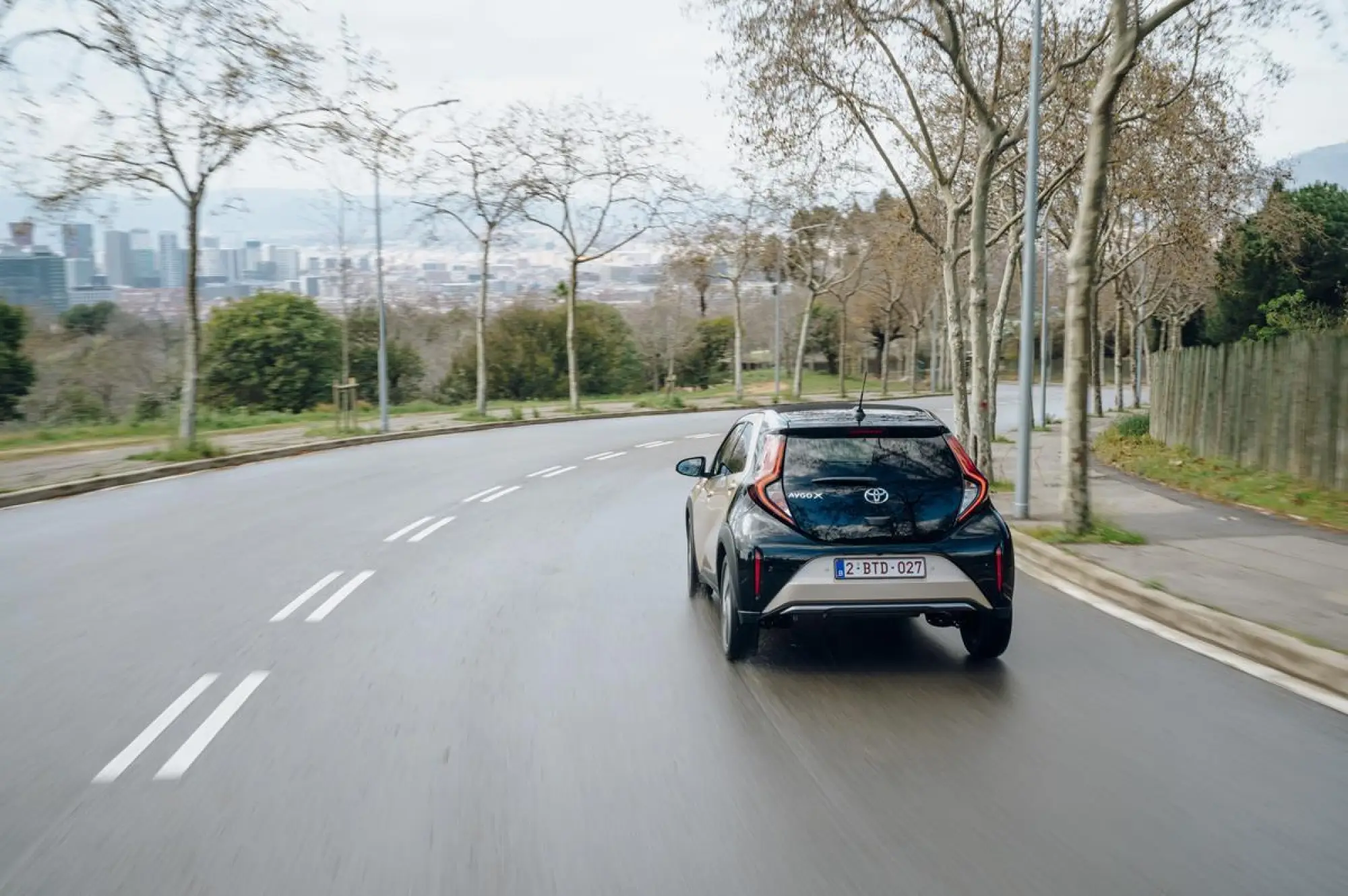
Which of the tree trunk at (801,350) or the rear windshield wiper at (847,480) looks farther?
the tree trunk at (801,350)

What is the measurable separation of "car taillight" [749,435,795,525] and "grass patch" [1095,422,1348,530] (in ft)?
29.1

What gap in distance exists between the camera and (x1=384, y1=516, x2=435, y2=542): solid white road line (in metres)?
13.1

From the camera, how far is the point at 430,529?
13.8 metres

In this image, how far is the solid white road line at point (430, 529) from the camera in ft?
42.8

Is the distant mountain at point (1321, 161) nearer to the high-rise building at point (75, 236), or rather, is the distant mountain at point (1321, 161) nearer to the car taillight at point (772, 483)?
the car taillight at point (772, 483)

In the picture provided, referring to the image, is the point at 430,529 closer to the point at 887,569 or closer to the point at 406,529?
the point at 406,529

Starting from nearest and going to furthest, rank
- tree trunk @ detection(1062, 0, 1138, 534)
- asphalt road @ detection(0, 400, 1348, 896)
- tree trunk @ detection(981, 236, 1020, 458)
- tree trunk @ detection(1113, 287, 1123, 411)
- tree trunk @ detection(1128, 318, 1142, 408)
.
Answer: asphalt road @ detection(0, 400, 1348, 896) < tree trunk @ detection(1062, 0, 1138, 534) < tree trunk @ detection(981, 236, 1020, 458) < tree trunk @ detection(1113, 287, 1123, 411) < tree trunk @ detection(1128, 318, 1142, 408)

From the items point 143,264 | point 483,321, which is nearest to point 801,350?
point 483,321

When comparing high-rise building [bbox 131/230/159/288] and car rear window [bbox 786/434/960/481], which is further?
high-rise building [bbox 131/230/159/288]

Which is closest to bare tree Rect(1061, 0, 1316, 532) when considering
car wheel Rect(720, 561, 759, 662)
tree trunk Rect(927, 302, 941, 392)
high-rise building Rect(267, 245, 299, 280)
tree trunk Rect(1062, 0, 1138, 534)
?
tree trunk Rect(1062, 0, 1138, 534)

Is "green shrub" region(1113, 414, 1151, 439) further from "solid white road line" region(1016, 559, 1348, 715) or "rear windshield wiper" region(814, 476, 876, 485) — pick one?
"rear windshield wiper" region(814, 476, 876, 485)

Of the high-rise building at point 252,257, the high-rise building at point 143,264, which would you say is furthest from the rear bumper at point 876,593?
the high-rise building at point 252,257

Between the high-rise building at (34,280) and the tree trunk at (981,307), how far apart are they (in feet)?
85.4

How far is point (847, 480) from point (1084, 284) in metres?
6.57
